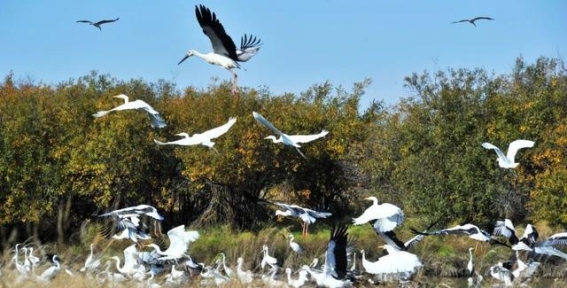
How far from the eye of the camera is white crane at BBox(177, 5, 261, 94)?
14.6 metres

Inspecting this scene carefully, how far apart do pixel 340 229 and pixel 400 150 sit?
17.6m

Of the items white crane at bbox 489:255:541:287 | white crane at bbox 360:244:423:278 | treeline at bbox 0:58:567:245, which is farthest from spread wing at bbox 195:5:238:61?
treeline at bbox 0:58:567:245

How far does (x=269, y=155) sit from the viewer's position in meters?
29.3

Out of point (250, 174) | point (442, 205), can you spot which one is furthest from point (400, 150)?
point (250, 174)

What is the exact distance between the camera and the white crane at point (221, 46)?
14562mm

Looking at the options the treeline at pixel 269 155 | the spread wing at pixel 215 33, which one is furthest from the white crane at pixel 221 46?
the treeline at pixel 269 155

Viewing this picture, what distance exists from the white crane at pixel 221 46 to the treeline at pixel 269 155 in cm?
1095

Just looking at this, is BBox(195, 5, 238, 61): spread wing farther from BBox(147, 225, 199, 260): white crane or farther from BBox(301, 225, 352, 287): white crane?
BBox(301, 225, 352, 287): white crane

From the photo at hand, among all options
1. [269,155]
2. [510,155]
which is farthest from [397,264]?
[269,155]

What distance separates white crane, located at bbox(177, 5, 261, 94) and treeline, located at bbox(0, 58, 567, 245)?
35.9ft

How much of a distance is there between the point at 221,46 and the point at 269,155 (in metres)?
14.3

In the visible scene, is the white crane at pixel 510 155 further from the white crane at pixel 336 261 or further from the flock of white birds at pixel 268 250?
the white crane at pixel 336 261

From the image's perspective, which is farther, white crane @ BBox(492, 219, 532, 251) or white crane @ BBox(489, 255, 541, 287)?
white crane @ BBox(492, 219, 532, 251)

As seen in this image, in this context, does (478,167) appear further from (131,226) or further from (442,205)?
(131,226)
